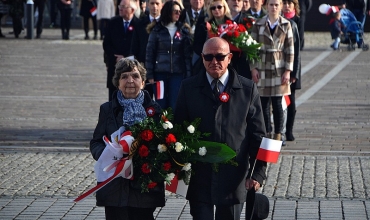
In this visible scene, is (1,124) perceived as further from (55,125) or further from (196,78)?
(196,78)

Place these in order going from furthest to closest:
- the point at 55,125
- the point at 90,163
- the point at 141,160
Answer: the point at 55,125 → the point at 90,163 → the point at 141,160

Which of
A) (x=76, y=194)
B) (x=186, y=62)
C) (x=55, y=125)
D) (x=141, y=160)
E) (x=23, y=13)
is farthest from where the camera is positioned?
(x=23, y=13)

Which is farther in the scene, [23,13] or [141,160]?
[23,13]

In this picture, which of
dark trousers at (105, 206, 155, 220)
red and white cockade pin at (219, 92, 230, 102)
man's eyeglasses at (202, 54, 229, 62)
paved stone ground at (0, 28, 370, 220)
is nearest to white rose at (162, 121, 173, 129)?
red and white cockade pin at (219, 92, 230, 102)

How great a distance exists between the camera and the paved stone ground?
8273 mm

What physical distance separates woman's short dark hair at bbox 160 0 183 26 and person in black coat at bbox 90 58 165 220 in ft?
15.8

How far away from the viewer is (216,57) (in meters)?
6.03

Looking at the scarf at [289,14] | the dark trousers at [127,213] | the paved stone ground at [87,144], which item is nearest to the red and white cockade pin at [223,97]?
the dark trousers at [127,213]

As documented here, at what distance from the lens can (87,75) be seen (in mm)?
19422

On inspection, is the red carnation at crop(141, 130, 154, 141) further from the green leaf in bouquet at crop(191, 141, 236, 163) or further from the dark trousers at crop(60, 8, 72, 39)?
the dark trousers at crop(60, 8, 72, 39)

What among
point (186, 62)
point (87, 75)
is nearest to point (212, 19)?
point (186, 62)

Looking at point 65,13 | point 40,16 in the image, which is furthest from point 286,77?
point 40,16

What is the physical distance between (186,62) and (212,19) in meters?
0.66

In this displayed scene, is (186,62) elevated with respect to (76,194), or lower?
elevated
